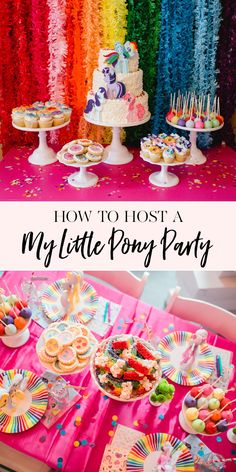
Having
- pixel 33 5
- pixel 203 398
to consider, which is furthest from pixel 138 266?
pixel 33 5

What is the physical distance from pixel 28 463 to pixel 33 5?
1933 millimetres

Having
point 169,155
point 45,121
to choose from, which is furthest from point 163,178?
point 45,121

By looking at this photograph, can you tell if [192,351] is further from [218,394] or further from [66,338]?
[66,338]

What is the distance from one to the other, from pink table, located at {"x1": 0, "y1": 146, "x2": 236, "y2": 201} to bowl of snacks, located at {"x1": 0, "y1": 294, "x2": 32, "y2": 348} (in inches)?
18.4

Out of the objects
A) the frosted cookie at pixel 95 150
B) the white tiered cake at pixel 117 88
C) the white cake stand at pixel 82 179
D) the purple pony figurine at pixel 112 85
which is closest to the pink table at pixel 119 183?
the white cake stand at pixel 82 179

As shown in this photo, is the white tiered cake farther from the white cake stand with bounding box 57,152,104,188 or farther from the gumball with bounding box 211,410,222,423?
the gumball with bounding box 211,410,222,423

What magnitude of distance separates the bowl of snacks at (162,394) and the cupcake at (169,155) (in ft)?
3.19

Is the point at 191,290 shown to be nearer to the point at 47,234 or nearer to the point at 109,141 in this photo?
the point at 109,141

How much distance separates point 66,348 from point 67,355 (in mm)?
31

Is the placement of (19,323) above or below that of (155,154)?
below

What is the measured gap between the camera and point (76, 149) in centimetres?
207

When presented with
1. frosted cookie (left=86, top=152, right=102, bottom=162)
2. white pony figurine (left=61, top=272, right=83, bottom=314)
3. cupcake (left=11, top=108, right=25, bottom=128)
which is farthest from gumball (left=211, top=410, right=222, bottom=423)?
cupcake (left=11, top=108, right=25, bottom=128)

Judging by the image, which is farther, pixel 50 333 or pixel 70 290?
pixel 70 290

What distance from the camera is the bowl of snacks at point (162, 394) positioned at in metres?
1.52
